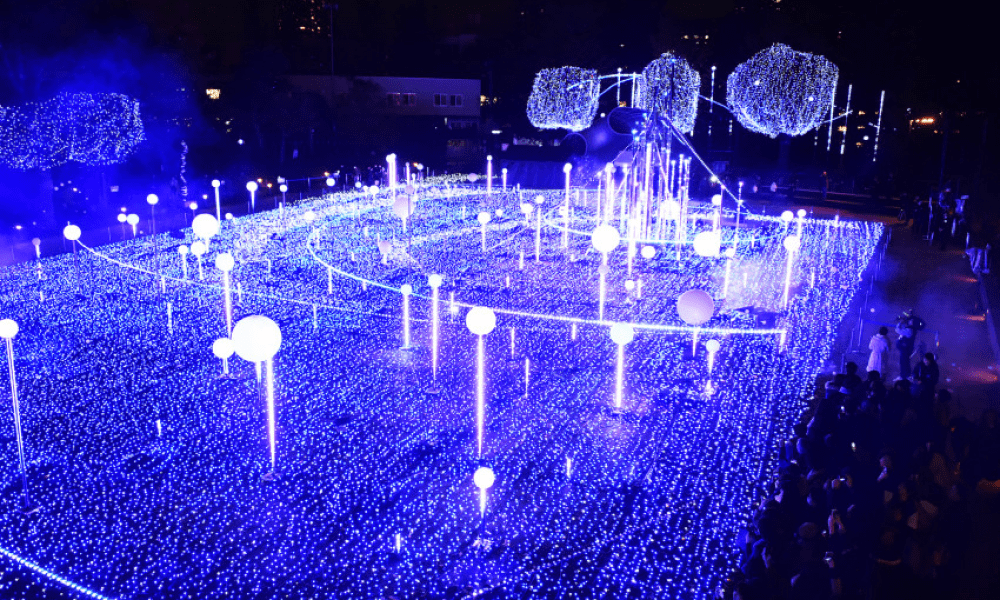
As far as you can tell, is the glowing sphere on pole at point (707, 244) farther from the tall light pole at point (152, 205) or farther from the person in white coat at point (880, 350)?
the tall light pole at point (152, 205)

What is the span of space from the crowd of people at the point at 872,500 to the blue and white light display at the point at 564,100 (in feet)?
101

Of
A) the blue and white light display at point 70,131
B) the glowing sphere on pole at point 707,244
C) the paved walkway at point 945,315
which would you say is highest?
the blue and white light display at point 70,131

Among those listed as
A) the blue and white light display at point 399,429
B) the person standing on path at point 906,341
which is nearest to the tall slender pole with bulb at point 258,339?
the blue and white light display at point 399,429

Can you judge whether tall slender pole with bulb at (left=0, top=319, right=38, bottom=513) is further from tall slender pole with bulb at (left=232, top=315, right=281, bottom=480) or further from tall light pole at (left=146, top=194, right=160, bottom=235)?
tall light pole at (left=146, top=194, right=160, bottom=235)

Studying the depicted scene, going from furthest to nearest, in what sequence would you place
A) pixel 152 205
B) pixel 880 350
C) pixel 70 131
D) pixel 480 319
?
pixel 152 205, pixel 70 131, pixel 880 350, pixel 480 319

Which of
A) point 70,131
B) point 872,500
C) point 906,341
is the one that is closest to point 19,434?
point 872,500

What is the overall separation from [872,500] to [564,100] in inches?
1349

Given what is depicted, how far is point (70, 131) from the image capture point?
2373 centimetres

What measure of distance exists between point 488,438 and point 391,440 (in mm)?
1148

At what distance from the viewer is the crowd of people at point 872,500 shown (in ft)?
17.8

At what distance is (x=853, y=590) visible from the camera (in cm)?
540

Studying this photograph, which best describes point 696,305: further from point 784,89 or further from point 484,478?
point 784,89

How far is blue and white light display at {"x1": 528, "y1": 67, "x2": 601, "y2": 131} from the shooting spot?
37875mm

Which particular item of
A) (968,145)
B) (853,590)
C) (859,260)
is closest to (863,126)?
(968,145)
